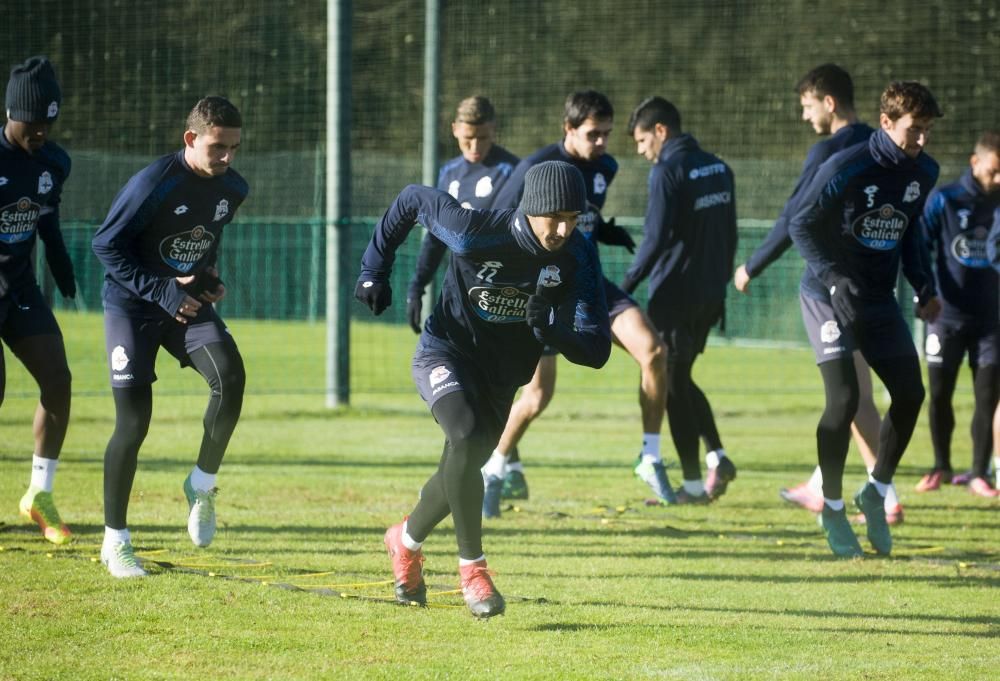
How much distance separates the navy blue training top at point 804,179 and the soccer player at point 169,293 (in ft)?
9.30

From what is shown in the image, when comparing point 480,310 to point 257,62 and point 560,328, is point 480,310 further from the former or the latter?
point 257,62

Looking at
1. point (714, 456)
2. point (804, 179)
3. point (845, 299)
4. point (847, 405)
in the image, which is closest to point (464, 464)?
point (845, 299)

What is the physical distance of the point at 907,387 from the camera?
7.94 meters

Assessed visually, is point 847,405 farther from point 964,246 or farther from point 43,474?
point 43,474

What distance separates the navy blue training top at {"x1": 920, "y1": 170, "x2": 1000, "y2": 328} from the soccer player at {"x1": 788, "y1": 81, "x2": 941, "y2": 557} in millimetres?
2804

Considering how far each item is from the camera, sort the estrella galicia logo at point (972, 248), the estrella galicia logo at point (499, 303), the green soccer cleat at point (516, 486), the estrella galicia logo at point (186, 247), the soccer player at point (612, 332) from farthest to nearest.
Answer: the estrella galicia logo at point (972, 248) → the green soccer cleat at point (516, 486) → the soccer player at point (612, 332) → the estrella galicia logo at point (186, 247) → the estrella galicia logo at point (499, 303)

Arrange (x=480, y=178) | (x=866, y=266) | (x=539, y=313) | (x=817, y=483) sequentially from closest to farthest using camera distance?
(x=539, y=313)
(x=866, y=266)
(x=817, y=483)
(x=480, y=178)

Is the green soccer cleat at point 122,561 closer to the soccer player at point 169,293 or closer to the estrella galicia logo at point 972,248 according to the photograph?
the soccer player at point 169,293

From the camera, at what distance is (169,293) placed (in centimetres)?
680

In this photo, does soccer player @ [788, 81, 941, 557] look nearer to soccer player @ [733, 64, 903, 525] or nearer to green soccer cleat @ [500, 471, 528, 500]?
soccer player @ [733, 64, 903, 525]

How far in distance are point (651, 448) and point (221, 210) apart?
11.3 feet

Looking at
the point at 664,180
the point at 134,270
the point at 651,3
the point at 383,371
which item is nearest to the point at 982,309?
the point at 664,180

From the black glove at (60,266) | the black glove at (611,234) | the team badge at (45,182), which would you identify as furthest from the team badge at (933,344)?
the team badge at (45,182)

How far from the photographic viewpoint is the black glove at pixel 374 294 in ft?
21.2
